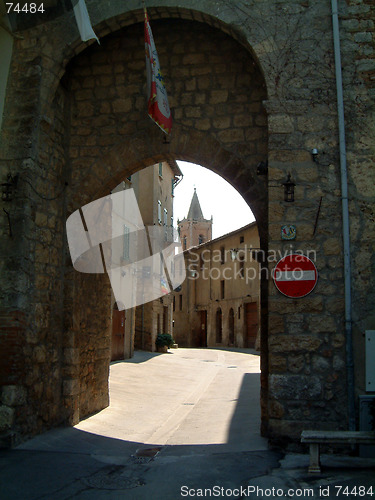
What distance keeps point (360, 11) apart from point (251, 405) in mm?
6261

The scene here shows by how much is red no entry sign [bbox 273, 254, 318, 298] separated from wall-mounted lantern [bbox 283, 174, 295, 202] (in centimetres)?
66

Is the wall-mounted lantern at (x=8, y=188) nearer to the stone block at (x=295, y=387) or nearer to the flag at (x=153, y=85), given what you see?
the flag at (x=153, y=85)

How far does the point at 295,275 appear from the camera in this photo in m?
5.62

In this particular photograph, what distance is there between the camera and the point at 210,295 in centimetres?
3950

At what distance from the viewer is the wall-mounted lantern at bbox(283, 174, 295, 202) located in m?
5.79

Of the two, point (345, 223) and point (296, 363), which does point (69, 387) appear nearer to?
point (296, 363)

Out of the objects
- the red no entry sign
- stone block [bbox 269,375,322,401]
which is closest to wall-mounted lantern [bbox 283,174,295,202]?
the red no entry sign

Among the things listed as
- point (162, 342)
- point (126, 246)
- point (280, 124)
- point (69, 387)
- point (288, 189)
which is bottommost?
point (162, 342)

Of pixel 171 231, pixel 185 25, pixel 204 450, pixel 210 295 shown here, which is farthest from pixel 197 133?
pixel 210 295

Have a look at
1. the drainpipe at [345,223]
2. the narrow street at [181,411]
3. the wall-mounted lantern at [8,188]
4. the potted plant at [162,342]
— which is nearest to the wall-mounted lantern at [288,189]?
the drainpipe at [345,223]

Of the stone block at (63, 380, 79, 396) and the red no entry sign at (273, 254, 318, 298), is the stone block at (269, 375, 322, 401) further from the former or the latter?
the stone block at (63, 380, 79, 396)

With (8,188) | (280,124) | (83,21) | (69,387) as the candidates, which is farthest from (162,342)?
(83,21)

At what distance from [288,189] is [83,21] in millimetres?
3196

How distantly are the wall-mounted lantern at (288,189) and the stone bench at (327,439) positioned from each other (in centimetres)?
252
